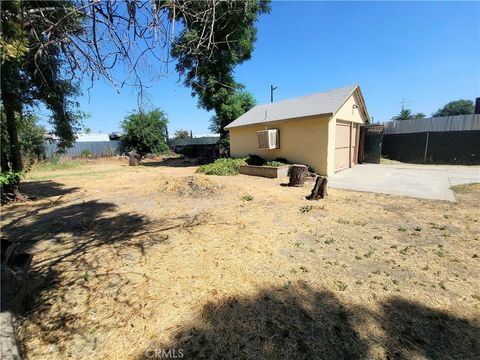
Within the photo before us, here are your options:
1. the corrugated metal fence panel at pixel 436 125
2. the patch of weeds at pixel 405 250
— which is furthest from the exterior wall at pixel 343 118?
the patch of weeds at pixel 405 250

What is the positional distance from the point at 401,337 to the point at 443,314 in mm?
616

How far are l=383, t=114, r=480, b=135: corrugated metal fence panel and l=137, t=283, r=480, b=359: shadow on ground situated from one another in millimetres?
13257

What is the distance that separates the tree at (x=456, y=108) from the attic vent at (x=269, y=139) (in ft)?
225

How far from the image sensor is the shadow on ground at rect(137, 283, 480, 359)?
1945 millimetres

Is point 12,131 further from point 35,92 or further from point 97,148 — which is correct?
point 97,148

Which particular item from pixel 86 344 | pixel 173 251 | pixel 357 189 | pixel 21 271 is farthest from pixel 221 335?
pixel 357 189

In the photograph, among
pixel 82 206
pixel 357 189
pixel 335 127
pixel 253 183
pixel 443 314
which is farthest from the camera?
pixel 335 127

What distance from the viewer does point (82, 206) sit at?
6.54m

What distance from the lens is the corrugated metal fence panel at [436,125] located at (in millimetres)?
11508

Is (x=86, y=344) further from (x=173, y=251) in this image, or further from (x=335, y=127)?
(x=335, y=127)

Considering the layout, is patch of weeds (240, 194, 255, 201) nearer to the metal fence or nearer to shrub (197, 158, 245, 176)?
shrub (197, 158, 245, 176)

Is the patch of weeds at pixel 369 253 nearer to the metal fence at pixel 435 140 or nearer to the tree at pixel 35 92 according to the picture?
the tree at pixel 35 92

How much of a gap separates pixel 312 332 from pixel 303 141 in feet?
30.8

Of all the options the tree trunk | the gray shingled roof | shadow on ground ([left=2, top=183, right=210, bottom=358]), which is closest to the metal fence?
the gray shingled roof
